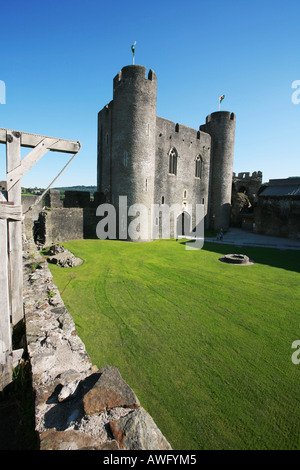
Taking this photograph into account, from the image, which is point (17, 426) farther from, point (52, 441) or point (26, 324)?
point (26, 324)

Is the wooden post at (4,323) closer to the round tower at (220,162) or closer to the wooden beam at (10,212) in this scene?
the wooden beam at (10,212)

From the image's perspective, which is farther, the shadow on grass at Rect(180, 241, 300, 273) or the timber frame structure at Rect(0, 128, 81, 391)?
the shadow on grass at Rect(180, 241, 300, 273)

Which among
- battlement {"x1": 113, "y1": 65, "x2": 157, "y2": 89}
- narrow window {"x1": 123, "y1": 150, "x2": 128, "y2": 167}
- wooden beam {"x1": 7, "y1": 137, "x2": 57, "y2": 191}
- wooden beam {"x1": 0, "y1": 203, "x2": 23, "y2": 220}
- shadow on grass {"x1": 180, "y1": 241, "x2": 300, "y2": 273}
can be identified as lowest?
shadow on grass {"x1": 180, "y1": 241, "x2": 300, "y2": 273}

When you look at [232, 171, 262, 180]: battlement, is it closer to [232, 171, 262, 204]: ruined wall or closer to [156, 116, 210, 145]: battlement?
[232, 171, 262, 204]: ruined wall

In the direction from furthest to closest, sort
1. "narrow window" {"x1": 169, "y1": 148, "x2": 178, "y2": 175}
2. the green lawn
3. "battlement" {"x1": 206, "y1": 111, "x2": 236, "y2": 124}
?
1. "battlement" {"x1": 206, "y1": 111, "x2": 236, "y2": 124}
2. "narrow window" {"x1": 169, "y1": 148, "x2": 178, "y2": 175}
3. the green lawn

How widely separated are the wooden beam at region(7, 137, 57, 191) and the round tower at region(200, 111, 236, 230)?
24544mm

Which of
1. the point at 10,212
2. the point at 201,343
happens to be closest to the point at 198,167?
the point at 201,343

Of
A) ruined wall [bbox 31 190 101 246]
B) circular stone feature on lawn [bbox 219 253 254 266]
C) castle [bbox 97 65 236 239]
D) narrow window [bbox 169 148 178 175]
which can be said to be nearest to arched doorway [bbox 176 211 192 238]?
castle [bbox 97 65 236 239]

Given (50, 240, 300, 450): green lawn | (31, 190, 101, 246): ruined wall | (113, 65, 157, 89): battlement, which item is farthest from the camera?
(113, 65, 157, 89): battlement

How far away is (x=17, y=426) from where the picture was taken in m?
3.26

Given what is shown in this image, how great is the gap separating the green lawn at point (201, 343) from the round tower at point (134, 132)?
30.6 feet

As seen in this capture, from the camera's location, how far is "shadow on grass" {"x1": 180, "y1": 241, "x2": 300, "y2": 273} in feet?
42.2

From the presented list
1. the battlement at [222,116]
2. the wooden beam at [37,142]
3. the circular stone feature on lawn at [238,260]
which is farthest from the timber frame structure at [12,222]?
the battlement at [222,116]
